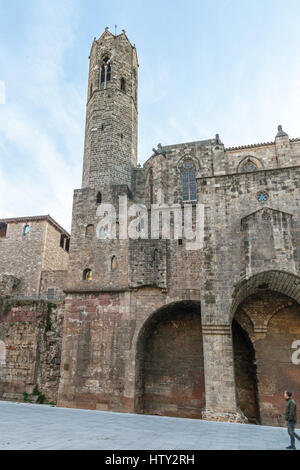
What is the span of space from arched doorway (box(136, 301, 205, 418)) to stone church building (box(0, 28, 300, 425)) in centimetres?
5

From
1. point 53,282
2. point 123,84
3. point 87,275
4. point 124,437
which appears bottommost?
point 124,437

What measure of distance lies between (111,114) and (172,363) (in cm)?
1313

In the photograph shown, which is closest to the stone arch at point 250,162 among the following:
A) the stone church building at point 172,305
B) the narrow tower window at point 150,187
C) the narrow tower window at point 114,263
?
the stone church building at point 172,305

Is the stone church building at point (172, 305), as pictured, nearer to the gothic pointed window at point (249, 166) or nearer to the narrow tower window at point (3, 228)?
the gothic pointed window at point (249, 166)

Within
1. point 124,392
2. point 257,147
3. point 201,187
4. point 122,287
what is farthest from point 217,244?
point 257,147

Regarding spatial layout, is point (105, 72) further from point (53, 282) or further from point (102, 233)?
point (53, 282)

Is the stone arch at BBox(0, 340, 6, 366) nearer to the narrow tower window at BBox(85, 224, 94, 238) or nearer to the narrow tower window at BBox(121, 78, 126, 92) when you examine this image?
the narrow tower window at BBox(85, 224, 94, 238)

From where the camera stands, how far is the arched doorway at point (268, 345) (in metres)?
13.1

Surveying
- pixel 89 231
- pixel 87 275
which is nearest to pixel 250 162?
pixel 89 231

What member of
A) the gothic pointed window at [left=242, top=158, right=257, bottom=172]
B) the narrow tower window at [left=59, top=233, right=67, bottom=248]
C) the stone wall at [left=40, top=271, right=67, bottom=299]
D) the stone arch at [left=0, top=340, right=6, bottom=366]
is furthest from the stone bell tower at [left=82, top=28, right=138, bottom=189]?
the narrow tower window at [left=59, top=233, right=67, bottom=248]

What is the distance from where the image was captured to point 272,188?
12.3 metres

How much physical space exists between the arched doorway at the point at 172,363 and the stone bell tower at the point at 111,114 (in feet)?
23.6

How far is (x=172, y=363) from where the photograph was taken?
15016mm

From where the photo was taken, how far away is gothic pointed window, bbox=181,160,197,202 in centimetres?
1736
